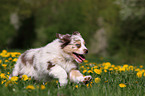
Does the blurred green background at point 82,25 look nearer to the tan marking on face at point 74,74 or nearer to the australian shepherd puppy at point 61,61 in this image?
the australian shepherd puppy at point 61,61

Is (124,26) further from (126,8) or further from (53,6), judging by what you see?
(53,6)

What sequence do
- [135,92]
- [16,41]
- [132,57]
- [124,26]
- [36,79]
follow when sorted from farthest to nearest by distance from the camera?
[16,41]
[124,26]
[132,57]
[36,79]
[135,92]

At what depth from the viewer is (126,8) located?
50.1 ft

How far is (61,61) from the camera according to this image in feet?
12.8

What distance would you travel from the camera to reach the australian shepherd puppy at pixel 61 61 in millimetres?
3695

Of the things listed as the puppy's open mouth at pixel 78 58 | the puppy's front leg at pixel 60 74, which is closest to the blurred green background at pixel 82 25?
the puppy's open mouth at pixel 78 58

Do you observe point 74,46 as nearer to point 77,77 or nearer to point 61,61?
point 61,61

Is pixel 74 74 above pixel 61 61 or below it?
below

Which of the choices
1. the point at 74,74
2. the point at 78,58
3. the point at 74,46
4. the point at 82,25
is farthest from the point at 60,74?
the point at 82,25

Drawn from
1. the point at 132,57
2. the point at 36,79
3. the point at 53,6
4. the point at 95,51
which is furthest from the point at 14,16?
the point at 36,79

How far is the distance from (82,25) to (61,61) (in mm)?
19920

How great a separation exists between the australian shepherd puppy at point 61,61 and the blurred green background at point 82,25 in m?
12.5

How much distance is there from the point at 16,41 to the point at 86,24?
887 cm

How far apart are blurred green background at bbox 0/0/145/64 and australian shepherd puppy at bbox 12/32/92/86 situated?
40.9ft
